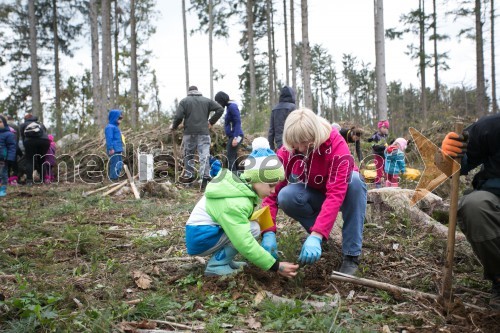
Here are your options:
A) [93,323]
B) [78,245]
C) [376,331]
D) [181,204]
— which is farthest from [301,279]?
[181,204]

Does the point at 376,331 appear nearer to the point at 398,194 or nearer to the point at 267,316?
the point at 267,316

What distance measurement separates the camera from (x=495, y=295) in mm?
2551

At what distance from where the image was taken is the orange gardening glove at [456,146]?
2.46 meters

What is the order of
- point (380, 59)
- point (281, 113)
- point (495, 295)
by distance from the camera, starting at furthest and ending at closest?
1. point (380, 59)
2. point (281, 113)
3. point (495, 295)

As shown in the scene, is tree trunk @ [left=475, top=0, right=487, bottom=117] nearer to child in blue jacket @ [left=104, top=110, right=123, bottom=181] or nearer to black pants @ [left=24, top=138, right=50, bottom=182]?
child in blue jacket @ [left=104, top=110, right=123, bottom=181]

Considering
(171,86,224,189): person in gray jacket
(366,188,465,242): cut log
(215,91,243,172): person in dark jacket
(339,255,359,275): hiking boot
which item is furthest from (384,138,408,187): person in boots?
(339,255,359,275): hiking boot

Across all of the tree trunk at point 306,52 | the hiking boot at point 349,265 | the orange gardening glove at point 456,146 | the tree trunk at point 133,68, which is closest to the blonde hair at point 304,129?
the orange gardening glove at point 456,146

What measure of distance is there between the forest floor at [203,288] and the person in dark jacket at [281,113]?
139 inches

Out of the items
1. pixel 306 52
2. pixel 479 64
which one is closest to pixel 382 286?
pixel 306 52

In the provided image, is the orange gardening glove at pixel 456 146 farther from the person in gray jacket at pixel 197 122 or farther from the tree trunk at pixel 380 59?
the tree trunk at pixel 380 59

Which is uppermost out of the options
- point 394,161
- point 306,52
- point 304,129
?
point 306,52

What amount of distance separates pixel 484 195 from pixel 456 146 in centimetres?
36

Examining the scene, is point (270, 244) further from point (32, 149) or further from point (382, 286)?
point (32, 149)

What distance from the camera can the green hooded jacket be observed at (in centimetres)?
266
